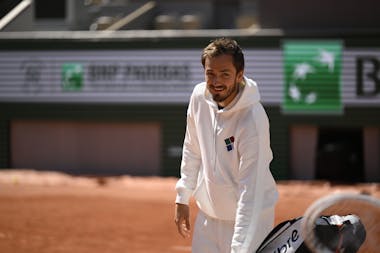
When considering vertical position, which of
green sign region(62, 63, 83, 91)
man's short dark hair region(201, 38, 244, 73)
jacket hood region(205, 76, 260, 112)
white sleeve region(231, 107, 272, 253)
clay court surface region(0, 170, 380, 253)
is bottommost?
clay court surface region(0, 170, 380, 253)

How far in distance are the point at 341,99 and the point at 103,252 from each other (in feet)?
29.4

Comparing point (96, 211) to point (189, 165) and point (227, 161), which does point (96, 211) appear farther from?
point (227, 161)

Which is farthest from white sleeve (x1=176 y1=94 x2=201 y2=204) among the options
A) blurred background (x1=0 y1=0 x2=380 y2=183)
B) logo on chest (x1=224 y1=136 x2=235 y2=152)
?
blurred background (x1=0 y1=0 x2=380 y2=183)

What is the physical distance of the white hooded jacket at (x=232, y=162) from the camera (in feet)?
12.6

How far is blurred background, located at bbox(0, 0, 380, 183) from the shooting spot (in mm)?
15930

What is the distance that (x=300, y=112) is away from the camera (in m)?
16.2

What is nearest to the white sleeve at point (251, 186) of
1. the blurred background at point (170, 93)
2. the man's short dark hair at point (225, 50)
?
the man's short dark hair at point (225, 50)

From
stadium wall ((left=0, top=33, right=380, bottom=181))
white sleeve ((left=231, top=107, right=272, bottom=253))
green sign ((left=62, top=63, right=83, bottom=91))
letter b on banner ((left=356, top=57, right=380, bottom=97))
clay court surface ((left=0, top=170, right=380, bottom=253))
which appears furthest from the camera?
green sign ((left=62, top=63, right=83, bottom=91))

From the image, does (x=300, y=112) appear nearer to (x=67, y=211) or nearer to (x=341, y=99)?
(x=341, y=99)

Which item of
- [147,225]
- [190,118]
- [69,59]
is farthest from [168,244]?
[69,59]

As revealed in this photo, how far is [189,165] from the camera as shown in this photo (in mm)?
4266

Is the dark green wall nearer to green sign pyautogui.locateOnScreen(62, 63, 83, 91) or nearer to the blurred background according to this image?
the blurred background

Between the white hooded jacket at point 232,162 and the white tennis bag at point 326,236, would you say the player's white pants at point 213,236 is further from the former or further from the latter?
the white tennis bag at point 326,236

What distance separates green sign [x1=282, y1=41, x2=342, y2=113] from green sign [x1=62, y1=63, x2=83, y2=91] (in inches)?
185
